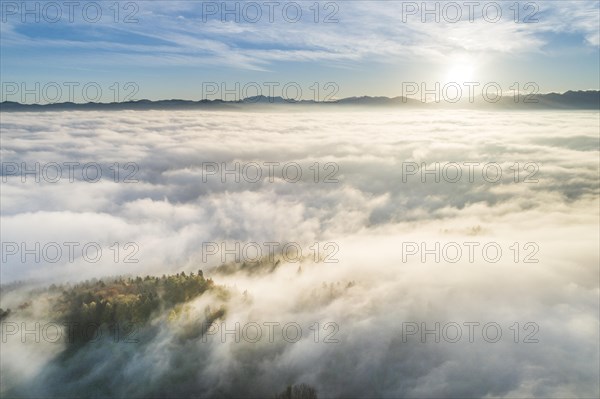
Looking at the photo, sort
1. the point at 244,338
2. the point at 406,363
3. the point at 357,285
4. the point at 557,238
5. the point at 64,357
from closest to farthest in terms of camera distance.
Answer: the point at 406,363 → the point at 64,357 → the point at 244,338 → the point at 357,285 → the point at 557,238

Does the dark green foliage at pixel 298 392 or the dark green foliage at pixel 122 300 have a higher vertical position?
the dark green foliage at pixel 122 300

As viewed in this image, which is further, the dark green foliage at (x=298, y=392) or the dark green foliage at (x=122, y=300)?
the dark green foliage at (x=122, y=300)

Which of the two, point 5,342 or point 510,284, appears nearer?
point 5,342

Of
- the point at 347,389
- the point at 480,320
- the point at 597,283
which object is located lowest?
the point at 347,389

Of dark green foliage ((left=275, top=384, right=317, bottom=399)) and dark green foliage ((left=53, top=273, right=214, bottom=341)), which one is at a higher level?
dark green foliage ((left=53, top=273, right=214, bottom=341))

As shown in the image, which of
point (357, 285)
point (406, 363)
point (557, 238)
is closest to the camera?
point (406, 363)

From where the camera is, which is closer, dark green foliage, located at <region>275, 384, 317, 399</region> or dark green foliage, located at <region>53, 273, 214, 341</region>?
dark green foliage, located at <region>275, 384, 317, 399</region>

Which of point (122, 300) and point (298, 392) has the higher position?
point (122, 300)

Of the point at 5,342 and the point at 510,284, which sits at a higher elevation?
the point at 510,284

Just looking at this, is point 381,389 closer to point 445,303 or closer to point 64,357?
point 445,303

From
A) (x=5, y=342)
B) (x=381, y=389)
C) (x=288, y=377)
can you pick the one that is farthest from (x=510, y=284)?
(x=5, y=342)

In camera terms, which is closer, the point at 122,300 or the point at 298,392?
the point at 298,392
